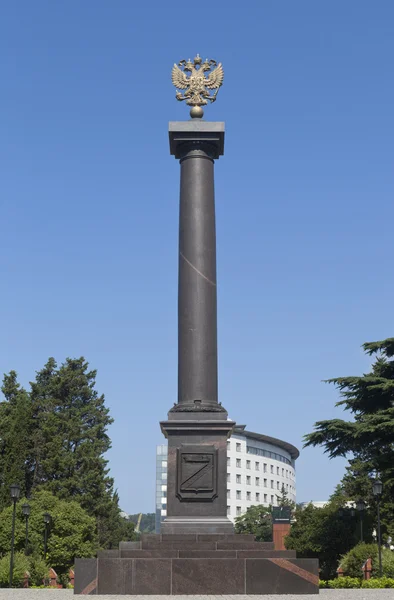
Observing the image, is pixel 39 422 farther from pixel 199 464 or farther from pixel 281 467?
pixel 281 467

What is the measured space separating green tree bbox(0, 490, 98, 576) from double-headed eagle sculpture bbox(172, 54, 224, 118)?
30672 millimetres

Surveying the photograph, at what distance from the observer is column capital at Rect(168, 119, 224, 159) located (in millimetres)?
24047

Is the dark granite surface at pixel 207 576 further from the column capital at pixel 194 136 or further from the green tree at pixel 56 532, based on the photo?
the green tree at pixel 56 532

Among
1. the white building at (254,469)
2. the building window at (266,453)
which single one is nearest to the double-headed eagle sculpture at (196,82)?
the white building at (254,469)

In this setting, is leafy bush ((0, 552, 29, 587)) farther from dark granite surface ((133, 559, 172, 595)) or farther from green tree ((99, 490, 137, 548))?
green tree ((99, 490, 137, 548))

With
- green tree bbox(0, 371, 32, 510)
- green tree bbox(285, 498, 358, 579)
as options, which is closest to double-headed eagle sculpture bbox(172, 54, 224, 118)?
green tree bbox(285, 498, 358, 579)

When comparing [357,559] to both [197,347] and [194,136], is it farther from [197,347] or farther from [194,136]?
[194,136]

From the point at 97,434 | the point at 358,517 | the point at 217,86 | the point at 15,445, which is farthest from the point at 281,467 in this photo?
the point at 217,86

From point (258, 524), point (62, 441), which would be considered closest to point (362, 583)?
point (62, 441)

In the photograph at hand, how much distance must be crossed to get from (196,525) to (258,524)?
71485 mm

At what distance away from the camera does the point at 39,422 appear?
65000 millimetres

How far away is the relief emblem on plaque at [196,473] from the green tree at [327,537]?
22541mm

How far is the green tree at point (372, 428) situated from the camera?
37.9 metres

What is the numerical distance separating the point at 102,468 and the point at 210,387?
44837mm
